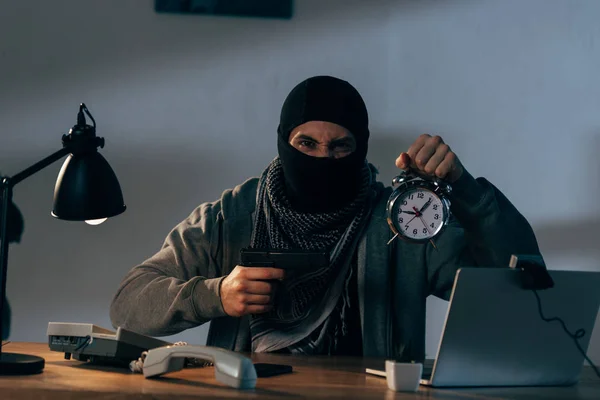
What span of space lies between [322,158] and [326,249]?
25 cm

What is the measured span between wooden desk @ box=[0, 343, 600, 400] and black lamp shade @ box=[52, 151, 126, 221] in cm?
32

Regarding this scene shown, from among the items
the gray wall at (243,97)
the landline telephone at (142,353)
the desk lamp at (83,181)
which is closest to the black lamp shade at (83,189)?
the desk lamp at (83,181)

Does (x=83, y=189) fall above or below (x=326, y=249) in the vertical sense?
above

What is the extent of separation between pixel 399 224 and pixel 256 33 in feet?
4.83

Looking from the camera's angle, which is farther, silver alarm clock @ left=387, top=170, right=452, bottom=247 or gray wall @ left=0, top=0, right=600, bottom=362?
gray wall @ left=0, top=0, right=600, bottom=362

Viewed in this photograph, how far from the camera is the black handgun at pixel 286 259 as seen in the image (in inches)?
65.9

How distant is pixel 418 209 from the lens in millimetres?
1709

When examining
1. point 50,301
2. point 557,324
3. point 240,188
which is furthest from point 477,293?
point 50,301

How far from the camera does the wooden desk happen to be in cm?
123

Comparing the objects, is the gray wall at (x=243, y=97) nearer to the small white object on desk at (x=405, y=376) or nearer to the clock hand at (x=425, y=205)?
the clock hand at (x=425, y=205)

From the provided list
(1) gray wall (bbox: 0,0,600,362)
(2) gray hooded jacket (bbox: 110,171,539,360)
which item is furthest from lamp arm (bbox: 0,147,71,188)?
(1) gray wall (bbox: 0,0,600,362)

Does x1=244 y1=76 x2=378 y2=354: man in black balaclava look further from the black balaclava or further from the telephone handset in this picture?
the telephone handset

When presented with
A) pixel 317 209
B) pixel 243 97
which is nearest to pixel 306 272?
pixel 317 209

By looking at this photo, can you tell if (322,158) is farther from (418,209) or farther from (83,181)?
(83,181)
